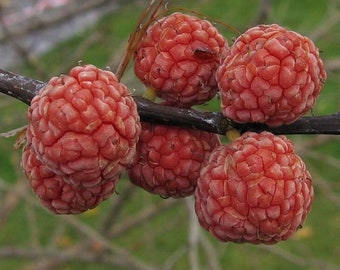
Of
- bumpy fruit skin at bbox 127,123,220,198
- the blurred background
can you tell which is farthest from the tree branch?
the blurred background

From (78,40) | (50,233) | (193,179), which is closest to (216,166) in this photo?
(193,179)

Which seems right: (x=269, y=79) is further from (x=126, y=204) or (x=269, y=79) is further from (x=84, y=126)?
(x=126, y=204)

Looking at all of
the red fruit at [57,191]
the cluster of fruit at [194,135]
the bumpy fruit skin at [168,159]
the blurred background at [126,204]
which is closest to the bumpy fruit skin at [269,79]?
the cluster of fruit at [194,135]

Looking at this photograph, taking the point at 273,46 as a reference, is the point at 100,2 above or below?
below

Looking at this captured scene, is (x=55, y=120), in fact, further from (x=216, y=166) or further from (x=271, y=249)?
(x=271, y=249)

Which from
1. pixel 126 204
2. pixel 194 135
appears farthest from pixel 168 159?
pixel 126 204
